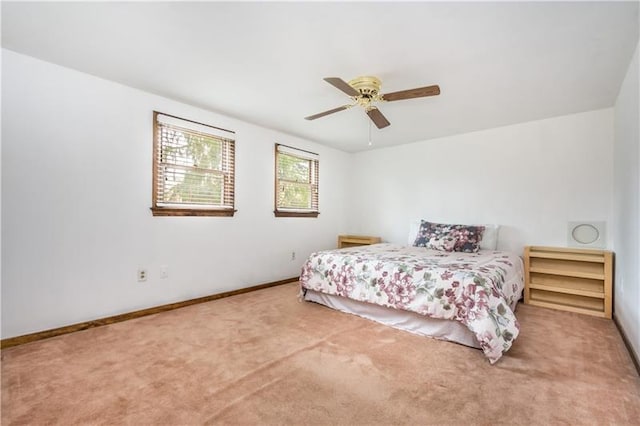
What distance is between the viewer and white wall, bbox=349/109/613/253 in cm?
323

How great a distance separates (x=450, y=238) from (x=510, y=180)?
1.10 meters

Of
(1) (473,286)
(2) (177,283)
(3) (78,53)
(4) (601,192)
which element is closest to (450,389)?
(1) (473,286)

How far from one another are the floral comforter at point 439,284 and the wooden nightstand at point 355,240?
1.50 meters

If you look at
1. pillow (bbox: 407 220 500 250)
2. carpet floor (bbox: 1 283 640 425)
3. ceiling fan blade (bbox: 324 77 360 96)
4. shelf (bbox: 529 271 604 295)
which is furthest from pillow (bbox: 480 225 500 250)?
ceiling fan blade (bbox: 324 77 360 96)

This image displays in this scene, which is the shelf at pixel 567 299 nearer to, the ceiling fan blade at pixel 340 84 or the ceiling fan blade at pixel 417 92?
the ceiling fan blade at pixel 417 92

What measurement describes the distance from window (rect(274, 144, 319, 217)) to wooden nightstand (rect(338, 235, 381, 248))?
0.67m

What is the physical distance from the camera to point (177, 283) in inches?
121

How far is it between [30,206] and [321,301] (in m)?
2.56

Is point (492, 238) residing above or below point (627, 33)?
below

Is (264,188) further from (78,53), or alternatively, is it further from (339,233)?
(78,53)

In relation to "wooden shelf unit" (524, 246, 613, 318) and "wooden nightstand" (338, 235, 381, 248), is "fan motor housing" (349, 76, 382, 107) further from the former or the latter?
"wooden nightstand" (338, 235, 381, 248)

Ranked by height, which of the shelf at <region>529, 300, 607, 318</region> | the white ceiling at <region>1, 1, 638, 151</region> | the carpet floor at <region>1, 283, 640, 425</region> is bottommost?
the carpet floor at <region>1, 283, 640, 425</region>

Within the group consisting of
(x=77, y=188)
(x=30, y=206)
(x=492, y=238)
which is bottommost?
(x=492, y=238)

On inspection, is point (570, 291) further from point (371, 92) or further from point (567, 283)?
point (371, 92)
